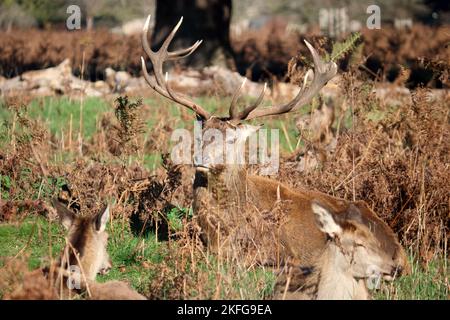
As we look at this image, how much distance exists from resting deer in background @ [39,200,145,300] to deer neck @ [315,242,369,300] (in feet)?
4.19

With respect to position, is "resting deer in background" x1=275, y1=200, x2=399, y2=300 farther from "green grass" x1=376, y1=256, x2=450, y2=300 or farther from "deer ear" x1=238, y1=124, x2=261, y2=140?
"deer ear" x1=238, y1=124, x2=261, y2=140

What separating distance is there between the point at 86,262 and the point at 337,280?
5.78ft

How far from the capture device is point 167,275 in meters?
7.01

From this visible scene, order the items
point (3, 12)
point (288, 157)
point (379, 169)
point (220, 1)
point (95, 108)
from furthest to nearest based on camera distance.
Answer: point (3, 12)
point (220, 1)
point (95, 108)
point (288, 157)
point (379, 169)

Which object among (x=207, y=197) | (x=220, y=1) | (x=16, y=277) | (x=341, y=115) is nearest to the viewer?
(x=16, y=277)

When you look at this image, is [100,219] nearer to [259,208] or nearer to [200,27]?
[259,208]

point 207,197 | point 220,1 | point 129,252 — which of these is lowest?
point 129,252

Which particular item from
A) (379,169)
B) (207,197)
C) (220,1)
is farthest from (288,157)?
(220,1)

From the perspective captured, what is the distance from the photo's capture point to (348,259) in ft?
21.0

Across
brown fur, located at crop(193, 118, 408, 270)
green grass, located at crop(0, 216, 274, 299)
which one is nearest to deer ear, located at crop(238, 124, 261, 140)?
brown fur, located at crop(193, 118, 408, 270)

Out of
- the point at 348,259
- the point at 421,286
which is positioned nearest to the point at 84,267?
the point at 348,259

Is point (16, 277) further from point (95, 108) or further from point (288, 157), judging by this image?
point (95, 108)

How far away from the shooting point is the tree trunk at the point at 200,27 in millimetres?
19703

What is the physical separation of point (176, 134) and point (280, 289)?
5.49 meters
